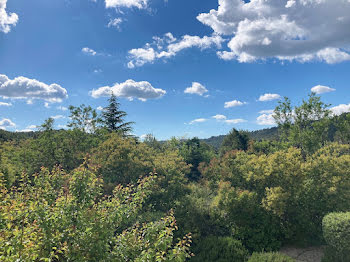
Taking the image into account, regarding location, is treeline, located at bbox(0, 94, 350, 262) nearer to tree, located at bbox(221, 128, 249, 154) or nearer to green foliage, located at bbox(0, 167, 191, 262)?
green foliage, located at bbox(0, 167, 191, 262)

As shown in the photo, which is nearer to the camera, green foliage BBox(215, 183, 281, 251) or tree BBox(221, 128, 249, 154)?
green foliage BBox(215, 183, 281, 251)

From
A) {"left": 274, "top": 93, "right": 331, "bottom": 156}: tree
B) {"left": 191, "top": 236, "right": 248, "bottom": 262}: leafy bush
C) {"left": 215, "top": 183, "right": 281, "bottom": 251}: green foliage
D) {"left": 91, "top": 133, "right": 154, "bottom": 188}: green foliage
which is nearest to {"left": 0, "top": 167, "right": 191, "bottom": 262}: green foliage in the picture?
{"left": 191, "top": 236, "right": 248, "bottom": 262}: leafy bush

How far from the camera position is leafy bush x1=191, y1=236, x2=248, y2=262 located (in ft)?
36.0

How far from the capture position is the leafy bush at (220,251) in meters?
11.0

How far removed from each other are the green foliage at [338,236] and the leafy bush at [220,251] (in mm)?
4209

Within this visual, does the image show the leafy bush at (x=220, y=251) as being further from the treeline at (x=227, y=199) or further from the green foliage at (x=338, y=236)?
the green foliage at (x=338, y=236)

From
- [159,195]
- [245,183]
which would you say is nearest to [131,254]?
[159,195]

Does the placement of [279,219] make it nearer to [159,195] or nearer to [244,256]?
[244,256]

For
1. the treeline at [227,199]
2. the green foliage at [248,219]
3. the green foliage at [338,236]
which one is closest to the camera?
the treeline at [227,199]

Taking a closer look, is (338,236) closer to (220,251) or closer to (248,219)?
(248,219)

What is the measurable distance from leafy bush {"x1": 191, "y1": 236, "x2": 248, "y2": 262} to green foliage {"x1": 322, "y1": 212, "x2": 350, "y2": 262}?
4.21 meters

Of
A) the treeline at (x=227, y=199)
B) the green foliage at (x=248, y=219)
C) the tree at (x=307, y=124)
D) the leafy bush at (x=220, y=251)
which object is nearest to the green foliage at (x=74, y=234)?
the treeline at (x=227, y=199)

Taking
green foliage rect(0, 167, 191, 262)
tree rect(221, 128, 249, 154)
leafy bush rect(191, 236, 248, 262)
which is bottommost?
leafy bush rect(191, 236, 248, 262)

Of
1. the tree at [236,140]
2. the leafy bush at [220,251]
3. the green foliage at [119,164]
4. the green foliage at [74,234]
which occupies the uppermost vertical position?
the tree at [236,140]
